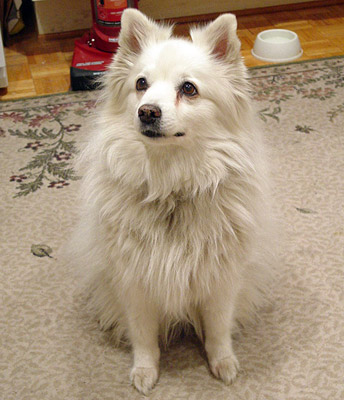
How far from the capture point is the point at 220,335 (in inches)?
57.1

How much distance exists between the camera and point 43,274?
5.83 ft

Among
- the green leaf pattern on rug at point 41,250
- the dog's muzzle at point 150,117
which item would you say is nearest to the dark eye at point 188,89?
the dog's muzzle at point 150,117

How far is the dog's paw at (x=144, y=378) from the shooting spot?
1398 millimetres

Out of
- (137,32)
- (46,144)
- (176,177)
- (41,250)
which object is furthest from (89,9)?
(176,177)

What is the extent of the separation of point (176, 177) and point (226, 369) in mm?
571

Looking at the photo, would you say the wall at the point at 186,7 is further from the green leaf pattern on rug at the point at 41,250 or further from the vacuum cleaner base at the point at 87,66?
the green leaf pattern on rug at the point at 41,250

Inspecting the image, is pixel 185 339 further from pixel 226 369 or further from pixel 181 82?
pixel 181 82

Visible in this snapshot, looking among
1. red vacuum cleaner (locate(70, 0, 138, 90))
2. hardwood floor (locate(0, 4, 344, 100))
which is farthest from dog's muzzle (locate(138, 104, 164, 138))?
hardwood floor (locate(0, 4, 344, 100))

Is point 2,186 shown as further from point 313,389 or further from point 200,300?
point 313,389

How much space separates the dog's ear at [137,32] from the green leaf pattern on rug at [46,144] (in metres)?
1.00

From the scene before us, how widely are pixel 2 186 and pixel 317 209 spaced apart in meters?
1.32

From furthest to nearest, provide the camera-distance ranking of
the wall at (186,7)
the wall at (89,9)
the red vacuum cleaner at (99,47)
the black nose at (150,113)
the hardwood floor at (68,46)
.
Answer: the wall at (186,7)
the wall at (89,9)
the hardwood floor at (68,46)
the red vacuum cleaner at (99,47)
the black nose at (150,113)

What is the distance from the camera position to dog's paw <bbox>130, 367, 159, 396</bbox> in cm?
140

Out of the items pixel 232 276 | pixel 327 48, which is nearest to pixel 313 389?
pixel 232 276
